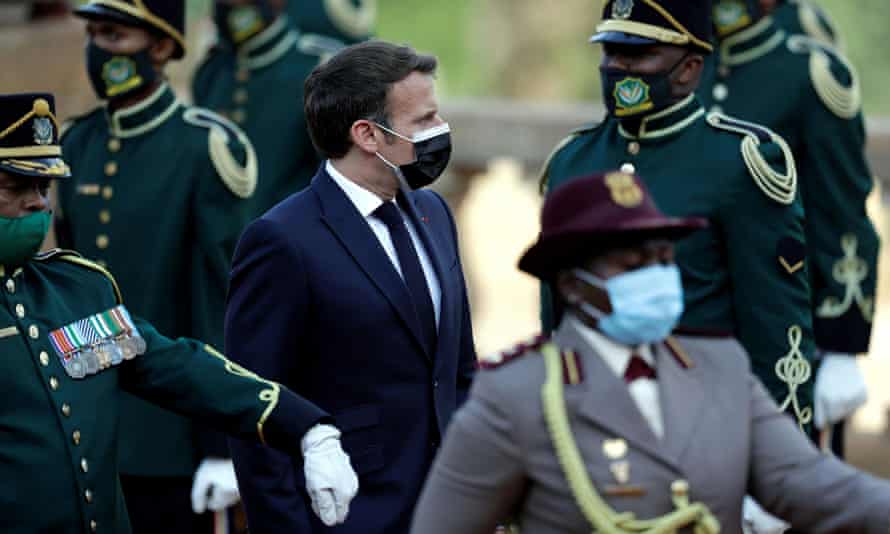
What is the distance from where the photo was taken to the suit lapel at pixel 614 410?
405 cm

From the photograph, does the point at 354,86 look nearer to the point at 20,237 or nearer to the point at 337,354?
the point at 337,354

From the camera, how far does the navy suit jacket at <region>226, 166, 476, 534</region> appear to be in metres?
5.08

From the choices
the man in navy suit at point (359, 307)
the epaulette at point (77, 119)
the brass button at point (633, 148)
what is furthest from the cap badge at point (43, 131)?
the epaulette at point (77, 119)

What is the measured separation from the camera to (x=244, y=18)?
877 cm

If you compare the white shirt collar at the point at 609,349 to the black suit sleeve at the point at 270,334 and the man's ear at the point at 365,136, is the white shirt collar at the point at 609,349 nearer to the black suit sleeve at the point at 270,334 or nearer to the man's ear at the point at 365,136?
the black suit sleeve at the point at 270,334

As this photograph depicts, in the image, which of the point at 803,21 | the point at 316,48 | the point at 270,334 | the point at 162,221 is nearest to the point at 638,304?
the point at 270,334

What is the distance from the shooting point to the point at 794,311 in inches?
227

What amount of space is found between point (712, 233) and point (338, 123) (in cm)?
111

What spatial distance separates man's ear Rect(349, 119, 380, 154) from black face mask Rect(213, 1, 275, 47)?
11.7ft

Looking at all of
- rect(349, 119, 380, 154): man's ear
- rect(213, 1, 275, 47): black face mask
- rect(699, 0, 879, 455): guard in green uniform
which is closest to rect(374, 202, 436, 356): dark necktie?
rect(349, 119, 380, 154): man's ear

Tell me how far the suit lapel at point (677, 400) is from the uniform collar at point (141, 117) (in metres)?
3.15

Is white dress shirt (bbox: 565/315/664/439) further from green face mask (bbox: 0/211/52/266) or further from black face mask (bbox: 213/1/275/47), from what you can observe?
black face mask (bbox: 213/1/275/47)

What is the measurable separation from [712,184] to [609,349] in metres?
1.67

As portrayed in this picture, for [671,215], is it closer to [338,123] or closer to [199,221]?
[338,123]
